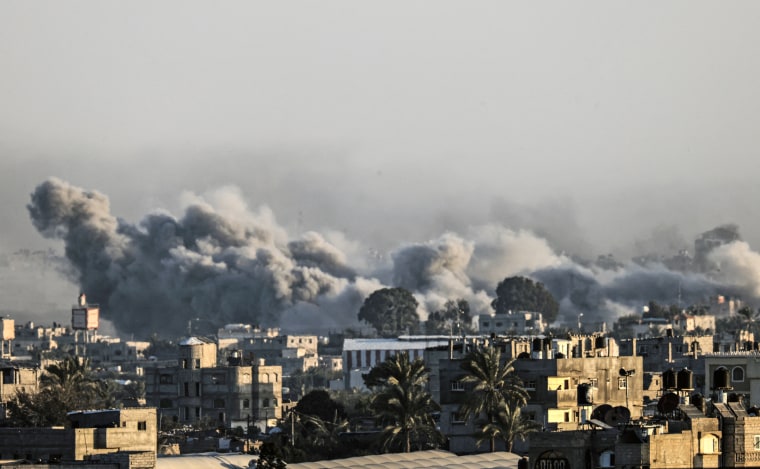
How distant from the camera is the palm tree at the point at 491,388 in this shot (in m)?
131

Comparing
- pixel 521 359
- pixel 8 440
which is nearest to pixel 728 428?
pixel 8 440

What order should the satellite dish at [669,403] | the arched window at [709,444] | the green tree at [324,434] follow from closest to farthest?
1. the arched window at [709,444]
2. the satellite dish at [669,403]
3. the green tree at [324,434]

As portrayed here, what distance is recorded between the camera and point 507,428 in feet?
420

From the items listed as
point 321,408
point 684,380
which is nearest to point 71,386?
point 321,408

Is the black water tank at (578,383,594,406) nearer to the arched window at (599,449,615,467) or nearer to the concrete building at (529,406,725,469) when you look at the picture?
the concrete building at (529,406,725,469)

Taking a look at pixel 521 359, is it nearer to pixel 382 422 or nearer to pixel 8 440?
pixel 382 422

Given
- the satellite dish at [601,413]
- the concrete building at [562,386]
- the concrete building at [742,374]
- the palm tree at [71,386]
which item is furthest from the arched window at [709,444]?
the palm tree at [71,386]

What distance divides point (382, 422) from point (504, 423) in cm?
1288

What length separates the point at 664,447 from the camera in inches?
2923

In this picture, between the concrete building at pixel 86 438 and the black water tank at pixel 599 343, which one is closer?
the concrete building at pixel 86 438

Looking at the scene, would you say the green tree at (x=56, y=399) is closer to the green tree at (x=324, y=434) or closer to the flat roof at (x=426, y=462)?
the green tree at (x=324, y=434)

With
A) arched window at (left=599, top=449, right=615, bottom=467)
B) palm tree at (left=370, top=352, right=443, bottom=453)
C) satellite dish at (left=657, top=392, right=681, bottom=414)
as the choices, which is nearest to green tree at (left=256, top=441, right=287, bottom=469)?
arched window at (left=599, top=449, right=615, bottom=467)

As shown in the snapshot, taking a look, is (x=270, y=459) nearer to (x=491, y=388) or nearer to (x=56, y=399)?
(x=491, y=388)

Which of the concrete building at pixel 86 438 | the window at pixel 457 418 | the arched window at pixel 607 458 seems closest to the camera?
the arched window at pixel 607 458
